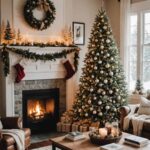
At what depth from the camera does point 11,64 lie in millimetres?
5578

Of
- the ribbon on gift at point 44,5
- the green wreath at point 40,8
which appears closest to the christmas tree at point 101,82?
the green wreath at point 40,8

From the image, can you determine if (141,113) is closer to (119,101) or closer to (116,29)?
(119,101)

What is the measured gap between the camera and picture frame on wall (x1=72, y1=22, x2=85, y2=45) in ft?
21.8

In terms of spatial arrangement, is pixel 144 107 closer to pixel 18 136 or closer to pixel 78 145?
pixel 78 145

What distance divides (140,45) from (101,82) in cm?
152

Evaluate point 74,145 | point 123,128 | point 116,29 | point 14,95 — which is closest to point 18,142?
point 74,145

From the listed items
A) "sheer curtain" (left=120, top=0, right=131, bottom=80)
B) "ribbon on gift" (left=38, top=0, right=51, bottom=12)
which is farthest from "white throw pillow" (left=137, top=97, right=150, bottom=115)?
"ribbon on gift" (left=38, top=0, right=51, bottom=12)

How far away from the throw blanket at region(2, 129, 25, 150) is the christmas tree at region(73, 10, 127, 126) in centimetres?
188

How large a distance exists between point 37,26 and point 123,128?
2.81 meters

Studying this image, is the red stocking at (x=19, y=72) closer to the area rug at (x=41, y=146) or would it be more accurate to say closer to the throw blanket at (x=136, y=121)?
the area rug at (x=41, y=146)

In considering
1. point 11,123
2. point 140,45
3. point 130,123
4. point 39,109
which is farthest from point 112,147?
point 140,45

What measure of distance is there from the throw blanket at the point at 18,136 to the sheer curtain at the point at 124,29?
338 centimetres

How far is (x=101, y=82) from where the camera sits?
5.88m

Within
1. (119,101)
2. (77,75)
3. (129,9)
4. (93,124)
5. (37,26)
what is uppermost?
(129,9)
